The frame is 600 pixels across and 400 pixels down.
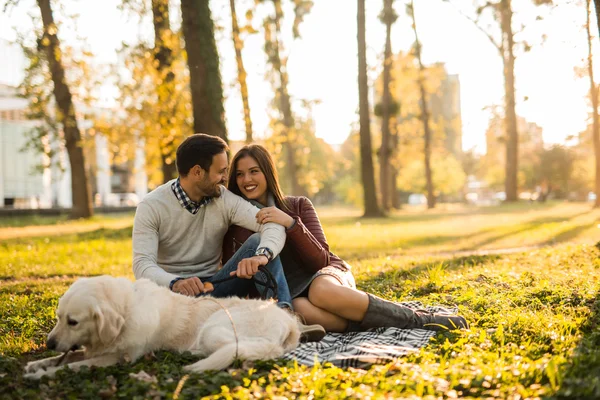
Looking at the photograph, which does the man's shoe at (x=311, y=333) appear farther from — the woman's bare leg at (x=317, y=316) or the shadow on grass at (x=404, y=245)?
the shadow on grass at (x=404, y=245)

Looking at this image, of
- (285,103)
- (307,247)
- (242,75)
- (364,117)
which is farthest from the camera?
(285,103)

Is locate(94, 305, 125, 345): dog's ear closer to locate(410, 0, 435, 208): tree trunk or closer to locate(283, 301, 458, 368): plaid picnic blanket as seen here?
locate(283, 301, 458, 368): plaid picnic blanket

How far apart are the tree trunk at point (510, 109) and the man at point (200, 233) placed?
27.5 meters

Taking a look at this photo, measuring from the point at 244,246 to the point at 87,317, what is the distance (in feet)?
5.50

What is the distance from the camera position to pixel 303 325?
4828 millimetres

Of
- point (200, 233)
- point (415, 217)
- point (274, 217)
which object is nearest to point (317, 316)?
point (274, 217)

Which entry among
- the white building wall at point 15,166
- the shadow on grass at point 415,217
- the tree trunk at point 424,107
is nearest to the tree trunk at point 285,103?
the shadow on grass at point 415,217

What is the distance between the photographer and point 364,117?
941 inches

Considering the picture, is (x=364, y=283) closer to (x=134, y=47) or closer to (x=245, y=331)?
(x=245, y=331)

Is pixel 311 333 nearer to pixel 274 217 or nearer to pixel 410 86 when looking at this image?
pixel 274 217

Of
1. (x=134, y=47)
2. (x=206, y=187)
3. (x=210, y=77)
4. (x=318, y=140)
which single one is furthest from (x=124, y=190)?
(x=206, y=187)

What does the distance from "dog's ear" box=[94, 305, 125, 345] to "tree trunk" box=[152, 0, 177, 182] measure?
936cm

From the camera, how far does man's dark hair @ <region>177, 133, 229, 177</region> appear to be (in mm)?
5254

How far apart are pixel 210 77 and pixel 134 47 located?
5733 millimetres
